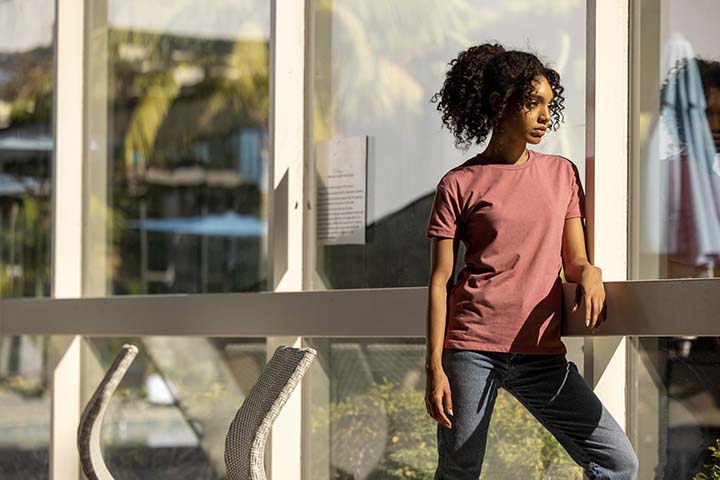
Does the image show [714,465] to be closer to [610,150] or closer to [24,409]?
[610,150]

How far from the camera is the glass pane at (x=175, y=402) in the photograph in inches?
215

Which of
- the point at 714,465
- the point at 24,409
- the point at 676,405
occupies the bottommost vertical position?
the point at 24,409

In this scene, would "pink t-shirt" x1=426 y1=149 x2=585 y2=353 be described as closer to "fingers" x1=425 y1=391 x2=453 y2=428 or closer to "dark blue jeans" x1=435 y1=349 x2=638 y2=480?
"dark blue jeans" x1=435 y1=349 x2=638 y2=480

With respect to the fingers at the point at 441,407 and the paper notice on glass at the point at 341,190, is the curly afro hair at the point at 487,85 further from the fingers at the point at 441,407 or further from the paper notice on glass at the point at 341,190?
the paper notice on glass at the point at 341,190

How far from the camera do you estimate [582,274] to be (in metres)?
3.48

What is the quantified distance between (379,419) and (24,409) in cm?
286

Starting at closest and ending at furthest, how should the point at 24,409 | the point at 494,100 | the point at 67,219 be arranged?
the point at 494,100
the point at 67,219
the point at 24,409

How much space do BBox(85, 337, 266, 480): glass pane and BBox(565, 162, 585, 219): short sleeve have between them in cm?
192

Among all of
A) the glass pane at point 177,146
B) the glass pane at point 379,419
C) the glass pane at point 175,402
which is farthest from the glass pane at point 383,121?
the glass pane at point 175,402

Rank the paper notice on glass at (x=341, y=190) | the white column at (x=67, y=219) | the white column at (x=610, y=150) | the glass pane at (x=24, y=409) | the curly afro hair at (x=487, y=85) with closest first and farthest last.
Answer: the curly afro hair at (x=487, y=85)
the white column at (x=610, y=150)
the paper notice on glass at (x=341, y=190)
the white column at (x=67, y=219)
the glass pane at (x=24, y=409)

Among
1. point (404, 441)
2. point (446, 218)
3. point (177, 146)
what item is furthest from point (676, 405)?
point (177, 146)

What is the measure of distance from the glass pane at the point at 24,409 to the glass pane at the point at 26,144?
0.32m

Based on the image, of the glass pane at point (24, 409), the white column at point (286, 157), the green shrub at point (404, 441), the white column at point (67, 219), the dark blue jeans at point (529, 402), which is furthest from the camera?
the glass pane at point (24, 409)

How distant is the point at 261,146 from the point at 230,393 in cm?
106
